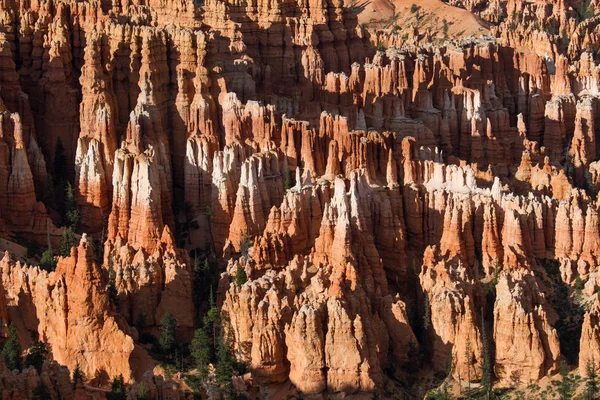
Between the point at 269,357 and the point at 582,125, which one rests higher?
the point at 582,125

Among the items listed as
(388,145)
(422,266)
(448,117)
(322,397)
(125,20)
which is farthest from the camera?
(448,117)

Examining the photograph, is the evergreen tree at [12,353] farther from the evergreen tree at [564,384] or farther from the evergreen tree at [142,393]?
the evergreen tree at [564,384]

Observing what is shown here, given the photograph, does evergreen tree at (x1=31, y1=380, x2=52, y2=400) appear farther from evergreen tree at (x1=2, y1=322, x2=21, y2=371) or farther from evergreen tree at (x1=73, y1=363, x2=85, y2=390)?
evergreen tree at (x1=2, y1=322, x2=21, y2=371)

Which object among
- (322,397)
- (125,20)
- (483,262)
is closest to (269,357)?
(322,397)

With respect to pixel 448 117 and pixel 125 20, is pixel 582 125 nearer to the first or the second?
pixel 448 117

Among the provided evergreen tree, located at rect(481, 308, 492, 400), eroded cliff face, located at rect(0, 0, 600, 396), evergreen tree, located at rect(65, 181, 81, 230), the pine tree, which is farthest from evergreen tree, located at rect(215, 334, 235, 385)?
evergreen tree, located at rect(65, 181, 81, 230)

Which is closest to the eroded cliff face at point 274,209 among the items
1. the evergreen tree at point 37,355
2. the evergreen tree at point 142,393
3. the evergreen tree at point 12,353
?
the evergreen tree at point 37,355

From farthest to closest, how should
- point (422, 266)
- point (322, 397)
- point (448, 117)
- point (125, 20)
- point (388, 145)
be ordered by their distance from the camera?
point (448, 117), point (125, 20), point (388, 145), point (422, 266), point (322, 397)
